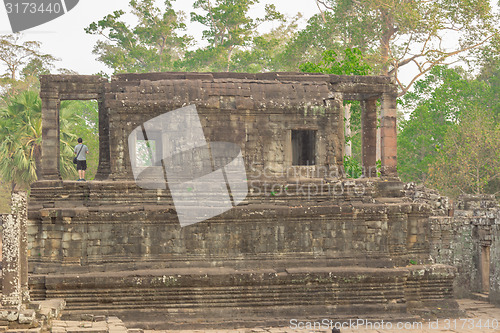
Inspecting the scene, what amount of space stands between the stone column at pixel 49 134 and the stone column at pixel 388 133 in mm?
7381

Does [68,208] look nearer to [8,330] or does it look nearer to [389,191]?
[8,330]

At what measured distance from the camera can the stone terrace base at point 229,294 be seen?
12086 mm

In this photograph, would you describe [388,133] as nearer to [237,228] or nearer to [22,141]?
[237,228]

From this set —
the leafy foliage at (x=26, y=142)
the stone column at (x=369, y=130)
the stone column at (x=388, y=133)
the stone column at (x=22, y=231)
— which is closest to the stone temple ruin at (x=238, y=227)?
the stone column at (x=388, y=133)

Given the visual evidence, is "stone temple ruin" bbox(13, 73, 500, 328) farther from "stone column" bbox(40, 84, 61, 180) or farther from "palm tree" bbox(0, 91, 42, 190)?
"palm tree" bbox(0, 91, 42, 190)

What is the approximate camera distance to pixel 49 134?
13.1 metres

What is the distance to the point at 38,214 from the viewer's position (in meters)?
12.3

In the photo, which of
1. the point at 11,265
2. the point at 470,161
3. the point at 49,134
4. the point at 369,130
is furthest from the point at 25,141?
the point at 470,161

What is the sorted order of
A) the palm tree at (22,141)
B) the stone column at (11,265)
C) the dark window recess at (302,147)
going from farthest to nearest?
the palm tree at (22,141)
the dark window recess at (302,147)
the stone column at (11,265)

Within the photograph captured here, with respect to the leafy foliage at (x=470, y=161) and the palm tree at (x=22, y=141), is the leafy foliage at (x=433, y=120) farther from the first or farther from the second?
the palm tree at (x=22, y=141)

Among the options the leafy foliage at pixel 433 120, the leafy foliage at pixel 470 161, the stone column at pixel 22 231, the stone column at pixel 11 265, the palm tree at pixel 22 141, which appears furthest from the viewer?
the leafy foliage at pixel 433 120

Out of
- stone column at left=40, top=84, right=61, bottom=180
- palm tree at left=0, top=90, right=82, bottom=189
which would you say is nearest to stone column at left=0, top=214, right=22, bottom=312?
stone column at left=40, top=84, right=61, bottom=180

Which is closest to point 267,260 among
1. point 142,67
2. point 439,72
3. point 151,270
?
point 151,270

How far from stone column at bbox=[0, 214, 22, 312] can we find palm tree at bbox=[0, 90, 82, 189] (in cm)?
1169
